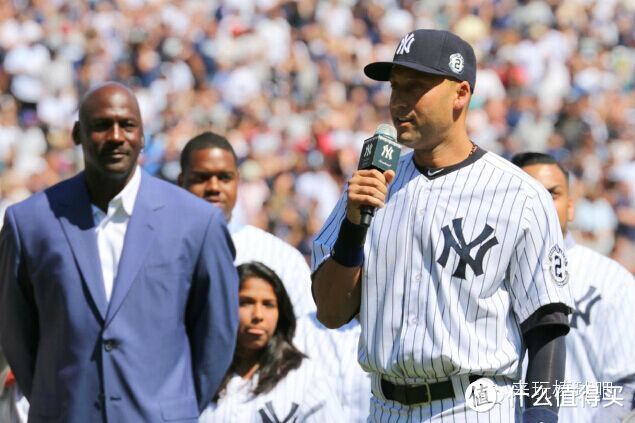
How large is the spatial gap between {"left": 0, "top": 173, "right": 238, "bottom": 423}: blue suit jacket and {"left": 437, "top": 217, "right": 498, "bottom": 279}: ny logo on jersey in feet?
3.86

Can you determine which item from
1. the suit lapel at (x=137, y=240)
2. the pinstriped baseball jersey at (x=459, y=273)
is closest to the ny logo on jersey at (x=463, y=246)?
the pinstriped baseball jersey at (x=459, y=273)

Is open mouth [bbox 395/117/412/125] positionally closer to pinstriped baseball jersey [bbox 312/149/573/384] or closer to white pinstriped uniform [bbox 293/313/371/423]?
pinstriped baseball jersey [bbox 312/149/573/384]

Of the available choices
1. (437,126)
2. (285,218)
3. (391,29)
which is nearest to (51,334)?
(437,126)

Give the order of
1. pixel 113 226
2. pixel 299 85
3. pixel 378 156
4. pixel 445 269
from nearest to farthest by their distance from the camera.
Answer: pixel 378 156 < pixel 445 269 < pixel 113 226 < pixel 299 85

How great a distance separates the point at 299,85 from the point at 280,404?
42.8ft

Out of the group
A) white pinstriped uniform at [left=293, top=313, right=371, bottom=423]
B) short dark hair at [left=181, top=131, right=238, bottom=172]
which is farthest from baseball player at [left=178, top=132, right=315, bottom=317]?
white pinstriped uniform at [left=293, top=313, right=371, bottom=423]

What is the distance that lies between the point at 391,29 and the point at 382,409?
16.5m

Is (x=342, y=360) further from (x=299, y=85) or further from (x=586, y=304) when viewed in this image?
(x=299, y=85)

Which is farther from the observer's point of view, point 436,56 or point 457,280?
point 436,56

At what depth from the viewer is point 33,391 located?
552cm

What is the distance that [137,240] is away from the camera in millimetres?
5480

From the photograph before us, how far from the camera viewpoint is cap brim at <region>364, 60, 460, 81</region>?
16.0 ft

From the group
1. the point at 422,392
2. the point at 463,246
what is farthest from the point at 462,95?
the point at 422,392

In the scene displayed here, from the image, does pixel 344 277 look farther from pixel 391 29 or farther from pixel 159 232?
pixel 391 29
